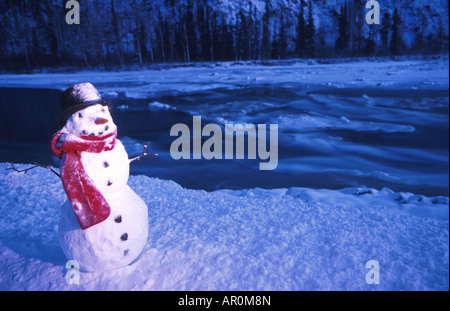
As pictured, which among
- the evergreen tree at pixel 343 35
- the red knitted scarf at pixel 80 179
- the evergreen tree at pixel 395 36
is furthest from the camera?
the evergreen tree at pixel 343 35

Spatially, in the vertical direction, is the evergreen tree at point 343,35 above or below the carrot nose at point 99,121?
above

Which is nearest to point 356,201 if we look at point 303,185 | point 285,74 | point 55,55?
point 303,185

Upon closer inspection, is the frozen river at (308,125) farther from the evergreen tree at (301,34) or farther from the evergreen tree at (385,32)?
the evergreen tree at (301,34)

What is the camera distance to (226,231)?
1582 millimetres

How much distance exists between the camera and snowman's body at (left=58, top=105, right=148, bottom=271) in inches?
40.7

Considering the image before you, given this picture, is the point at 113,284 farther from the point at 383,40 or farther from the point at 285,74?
the point at 285,74

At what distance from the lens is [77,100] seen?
104 cm

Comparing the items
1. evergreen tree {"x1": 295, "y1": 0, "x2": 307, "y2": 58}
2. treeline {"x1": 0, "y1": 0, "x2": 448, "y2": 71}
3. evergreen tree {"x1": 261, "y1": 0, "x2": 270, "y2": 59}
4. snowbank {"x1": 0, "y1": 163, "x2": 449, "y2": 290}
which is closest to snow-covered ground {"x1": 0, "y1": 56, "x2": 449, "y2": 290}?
snowbank {"x1": 0, "y1": 163, "x2": 449, "y2": 290}

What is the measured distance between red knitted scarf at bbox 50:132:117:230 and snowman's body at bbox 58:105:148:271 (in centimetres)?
2

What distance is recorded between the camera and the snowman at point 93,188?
1.01 m

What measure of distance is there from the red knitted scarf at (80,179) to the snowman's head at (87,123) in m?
0.02

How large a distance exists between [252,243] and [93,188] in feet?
2.82

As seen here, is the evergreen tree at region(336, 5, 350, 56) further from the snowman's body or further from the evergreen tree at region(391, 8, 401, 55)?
the snowman's body

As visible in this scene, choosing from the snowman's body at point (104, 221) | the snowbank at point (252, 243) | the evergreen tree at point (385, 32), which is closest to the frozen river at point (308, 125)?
the evergreen tree at point (385, 32)
